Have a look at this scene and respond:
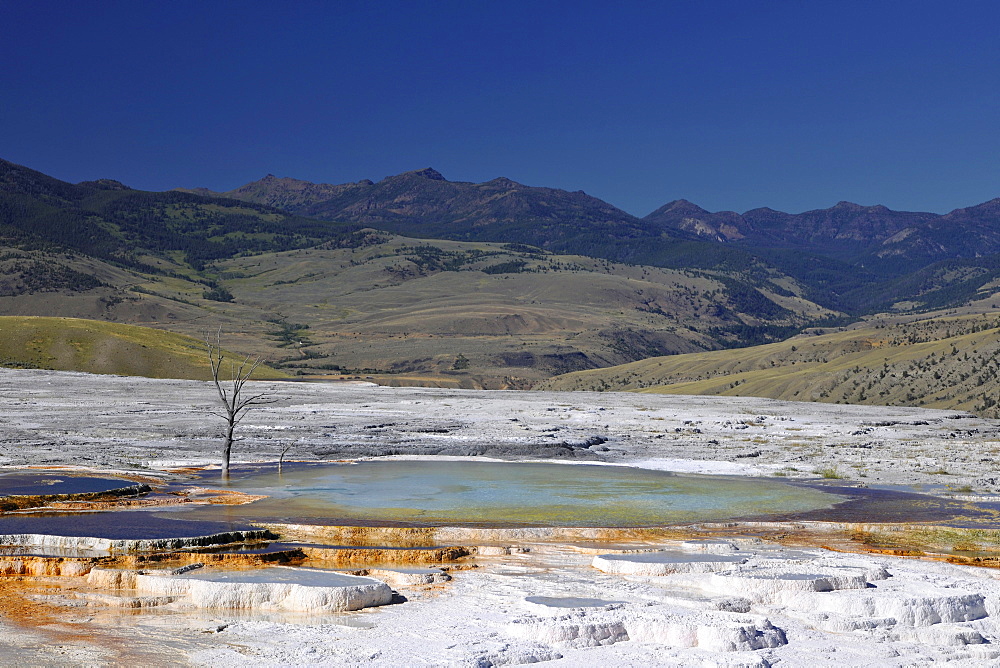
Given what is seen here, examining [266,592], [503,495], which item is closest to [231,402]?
[503,495]

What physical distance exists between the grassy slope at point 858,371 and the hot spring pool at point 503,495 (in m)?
33.9

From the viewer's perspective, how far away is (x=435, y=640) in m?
11.2

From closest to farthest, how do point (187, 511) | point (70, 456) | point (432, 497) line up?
point (187, 511) → point (432, 497) → point (70, 456)

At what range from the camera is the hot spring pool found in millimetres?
20875

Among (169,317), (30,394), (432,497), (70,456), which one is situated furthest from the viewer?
(169,317)

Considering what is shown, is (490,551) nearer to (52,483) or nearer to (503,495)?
(503,495)

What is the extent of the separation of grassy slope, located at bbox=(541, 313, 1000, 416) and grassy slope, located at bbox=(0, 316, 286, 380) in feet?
124

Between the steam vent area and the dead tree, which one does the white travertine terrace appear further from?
the dead tree

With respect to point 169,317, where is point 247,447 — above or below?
below

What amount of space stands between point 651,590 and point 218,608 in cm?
567

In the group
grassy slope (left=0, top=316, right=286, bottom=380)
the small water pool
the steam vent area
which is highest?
grassy slope (left=0, top=316, right=286, bottom=380)

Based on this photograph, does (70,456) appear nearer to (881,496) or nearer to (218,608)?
(218,608)

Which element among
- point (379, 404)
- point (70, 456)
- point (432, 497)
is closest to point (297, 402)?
point (379, 404)

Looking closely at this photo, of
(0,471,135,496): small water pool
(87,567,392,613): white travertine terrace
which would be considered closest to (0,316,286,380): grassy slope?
(0,471,135,496): small water pool
